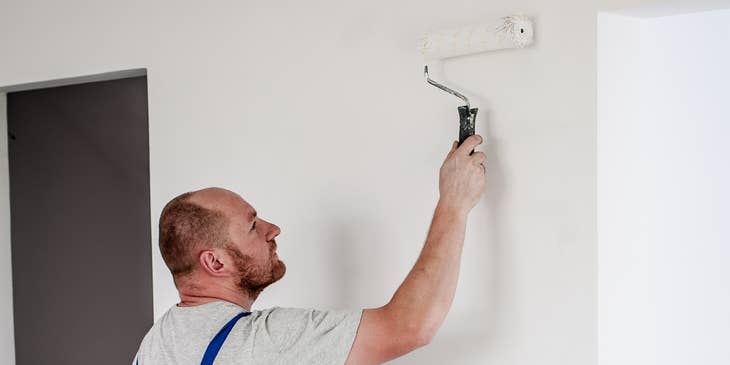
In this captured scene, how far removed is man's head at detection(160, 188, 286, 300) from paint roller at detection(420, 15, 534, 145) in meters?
0.50

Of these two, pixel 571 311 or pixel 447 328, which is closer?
pixel 571 311

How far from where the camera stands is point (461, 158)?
171 centimetres

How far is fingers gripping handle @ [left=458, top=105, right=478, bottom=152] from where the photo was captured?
1.75m

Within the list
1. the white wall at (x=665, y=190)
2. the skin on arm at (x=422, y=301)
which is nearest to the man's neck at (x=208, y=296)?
the skin on arm at (x=422, y=301)

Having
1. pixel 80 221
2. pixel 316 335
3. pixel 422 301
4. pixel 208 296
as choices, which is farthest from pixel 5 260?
pixel 422 301

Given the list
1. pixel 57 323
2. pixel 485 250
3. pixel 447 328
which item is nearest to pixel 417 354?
pixel 447 328

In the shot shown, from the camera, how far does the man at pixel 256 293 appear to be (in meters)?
1.58

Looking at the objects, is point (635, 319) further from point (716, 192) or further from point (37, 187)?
point (37, 187)

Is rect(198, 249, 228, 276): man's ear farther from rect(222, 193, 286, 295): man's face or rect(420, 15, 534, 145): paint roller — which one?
rect(420, 15, 534, 145): paint roller

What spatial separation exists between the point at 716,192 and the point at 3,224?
7.78 feet

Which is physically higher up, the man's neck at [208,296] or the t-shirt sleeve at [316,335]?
the man's neck at [208,296]

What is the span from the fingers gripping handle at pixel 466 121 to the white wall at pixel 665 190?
267 millimetres

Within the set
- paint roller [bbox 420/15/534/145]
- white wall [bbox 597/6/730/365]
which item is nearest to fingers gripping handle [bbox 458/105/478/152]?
paint roller [bbox 420/15/534/145]

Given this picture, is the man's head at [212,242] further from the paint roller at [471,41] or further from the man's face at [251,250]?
the paint roller at [471,41]
